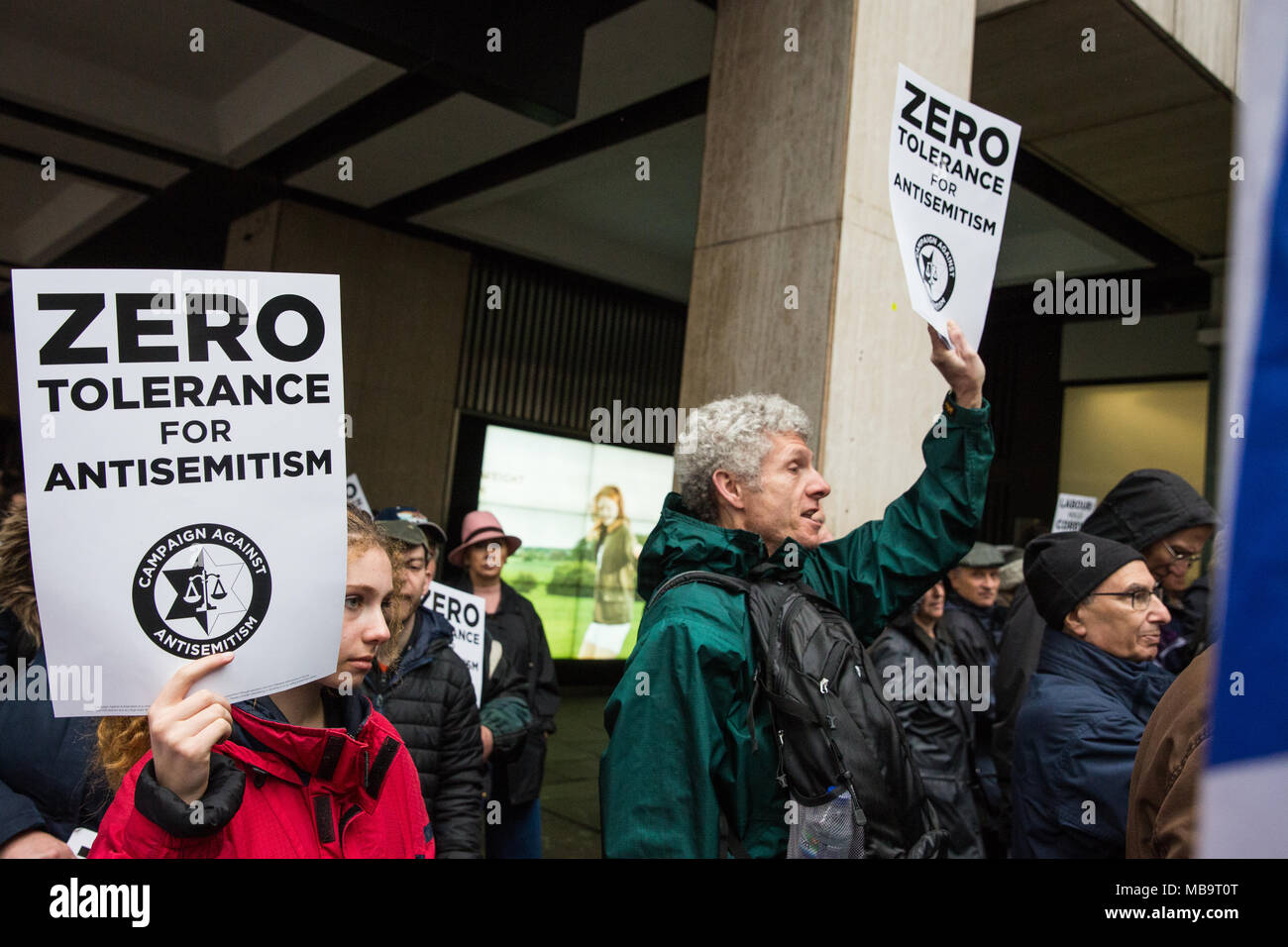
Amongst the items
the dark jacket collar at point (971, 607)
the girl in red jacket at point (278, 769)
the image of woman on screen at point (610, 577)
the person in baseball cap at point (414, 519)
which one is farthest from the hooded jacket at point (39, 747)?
the image of woman on screen at point (610, 577)

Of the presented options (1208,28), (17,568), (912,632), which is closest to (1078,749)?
(912,632)

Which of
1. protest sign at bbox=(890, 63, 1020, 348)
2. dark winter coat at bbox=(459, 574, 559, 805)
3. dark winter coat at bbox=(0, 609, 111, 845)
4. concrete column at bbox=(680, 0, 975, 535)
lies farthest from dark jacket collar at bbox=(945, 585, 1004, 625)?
dark winter coat at bbox=(0, 609, 111, 845)

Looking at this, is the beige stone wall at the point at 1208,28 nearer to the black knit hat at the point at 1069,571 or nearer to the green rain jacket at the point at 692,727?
the black knit hat at the point at 1069,571

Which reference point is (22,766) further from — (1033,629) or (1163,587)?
(1163,587)

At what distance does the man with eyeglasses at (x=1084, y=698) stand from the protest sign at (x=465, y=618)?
2.14 metres

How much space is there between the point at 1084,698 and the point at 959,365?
0.90 meters

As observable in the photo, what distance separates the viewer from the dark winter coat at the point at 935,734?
11.3 ft

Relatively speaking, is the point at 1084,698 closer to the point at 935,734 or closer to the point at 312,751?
the point at 935,734

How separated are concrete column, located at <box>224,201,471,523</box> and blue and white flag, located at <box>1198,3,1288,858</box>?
345 inches

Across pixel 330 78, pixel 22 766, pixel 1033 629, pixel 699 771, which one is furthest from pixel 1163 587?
pixel 330 78

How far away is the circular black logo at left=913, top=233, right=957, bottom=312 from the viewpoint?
2.33 meters

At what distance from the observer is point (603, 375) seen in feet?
38.0

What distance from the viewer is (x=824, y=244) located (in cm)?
376

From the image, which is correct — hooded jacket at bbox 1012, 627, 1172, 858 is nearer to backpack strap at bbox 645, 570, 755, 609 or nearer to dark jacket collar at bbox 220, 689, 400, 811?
backpack strap at bbox 645, 570, 755, 609
